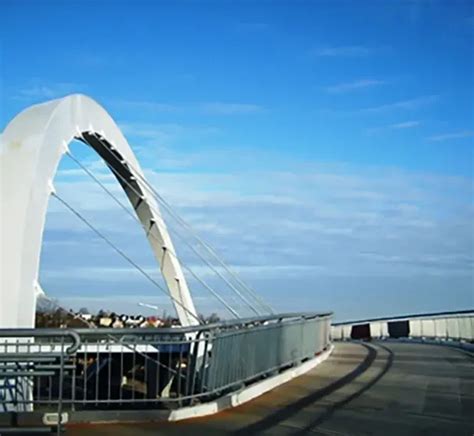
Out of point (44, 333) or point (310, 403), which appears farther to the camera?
point (310, 403)

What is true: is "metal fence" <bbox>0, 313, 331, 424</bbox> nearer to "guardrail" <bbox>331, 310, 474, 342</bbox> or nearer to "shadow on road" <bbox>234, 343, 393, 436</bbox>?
"shadow on road" <bbox>234, 343, 393, 436</bbox>

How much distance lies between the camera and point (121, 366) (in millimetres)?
13586

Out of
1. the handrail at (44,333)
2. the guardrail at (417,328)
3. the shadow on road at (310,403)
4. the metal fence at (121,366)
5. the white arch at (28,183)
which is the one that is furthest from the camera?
the guardrail at (417,328)

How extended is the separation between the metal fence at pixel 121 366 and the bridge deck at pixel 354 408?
577mm

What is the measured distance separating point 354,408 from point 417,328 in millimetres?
26428

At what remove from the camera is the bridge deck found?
35.5 feet

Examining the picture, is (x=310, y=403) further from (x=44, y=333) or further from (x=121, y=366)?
(x=44, y=333)

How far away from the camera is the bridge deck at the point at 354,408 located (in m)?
10.8

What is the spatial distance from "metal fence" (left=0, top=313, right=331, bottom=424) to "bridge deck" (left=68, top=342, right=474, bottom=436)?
1.89 ft

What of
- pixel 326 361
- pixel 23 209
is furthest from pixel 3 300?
pixel 326 361

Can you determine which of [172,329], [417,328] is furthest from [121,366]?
[417,328]

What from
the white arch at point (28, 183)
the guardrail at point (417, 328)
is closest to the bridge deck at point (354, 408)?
the white arch at point (28, 183)

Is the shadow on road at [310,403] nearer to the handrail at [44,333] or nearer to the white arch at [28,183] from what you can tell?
the handrail at [44,333]

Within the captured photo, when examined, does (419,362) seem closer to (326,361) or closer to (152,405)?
(326,361)
